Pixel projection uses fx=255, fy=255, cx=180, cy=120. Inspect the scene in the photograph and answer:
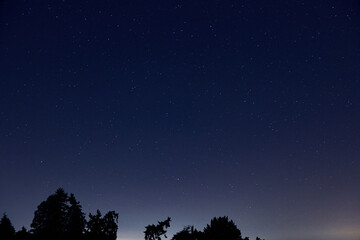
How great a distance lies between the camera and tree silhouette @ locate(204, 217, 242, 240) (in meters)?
25.8

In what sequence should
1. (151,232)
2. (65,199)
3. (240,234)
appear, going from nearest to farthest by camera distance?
(151,232)
(240,234)
(65,199)

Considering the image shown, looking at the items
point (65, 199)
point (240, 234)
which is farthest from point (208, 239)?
point (65, 199)

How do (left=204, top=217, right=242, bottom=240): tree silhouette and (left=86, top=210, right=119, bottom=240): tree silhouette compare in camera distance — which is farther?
(left=204, top=217, right=242, bottom=240): tree silhouette

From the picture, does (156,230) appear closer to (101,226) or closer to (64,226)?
(101,226)

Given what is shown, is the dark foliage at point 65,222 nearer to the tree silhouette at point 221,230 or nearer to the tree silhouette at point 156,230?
the tree silhouette at point 156,230

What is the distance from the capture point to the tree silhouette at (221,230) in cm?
2578

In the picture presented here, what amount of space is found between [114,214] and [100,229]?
116 cm

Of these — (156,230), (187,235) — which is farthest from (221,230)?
(156,230)

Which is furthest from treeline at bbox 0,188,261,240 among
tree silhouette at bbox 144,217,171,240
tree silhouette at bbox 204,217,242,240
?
tree silhouette at bbox 144,217,171,240

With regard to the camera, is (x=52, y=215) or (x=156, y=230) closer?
(x=156, y=230)

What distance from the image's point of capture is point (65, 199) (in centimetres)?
2912

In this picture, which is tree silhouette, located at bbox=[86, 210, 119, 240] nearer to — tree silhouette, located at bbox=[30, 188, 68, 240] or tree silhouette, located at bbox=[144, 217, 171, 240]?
tree silhouette, located at bbox=[144, 217, 171, 240]

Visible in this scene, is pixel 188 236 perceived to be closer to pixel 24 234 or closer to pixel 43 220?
pixel 43 220

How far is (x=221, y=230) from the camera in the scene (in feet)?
85.0
